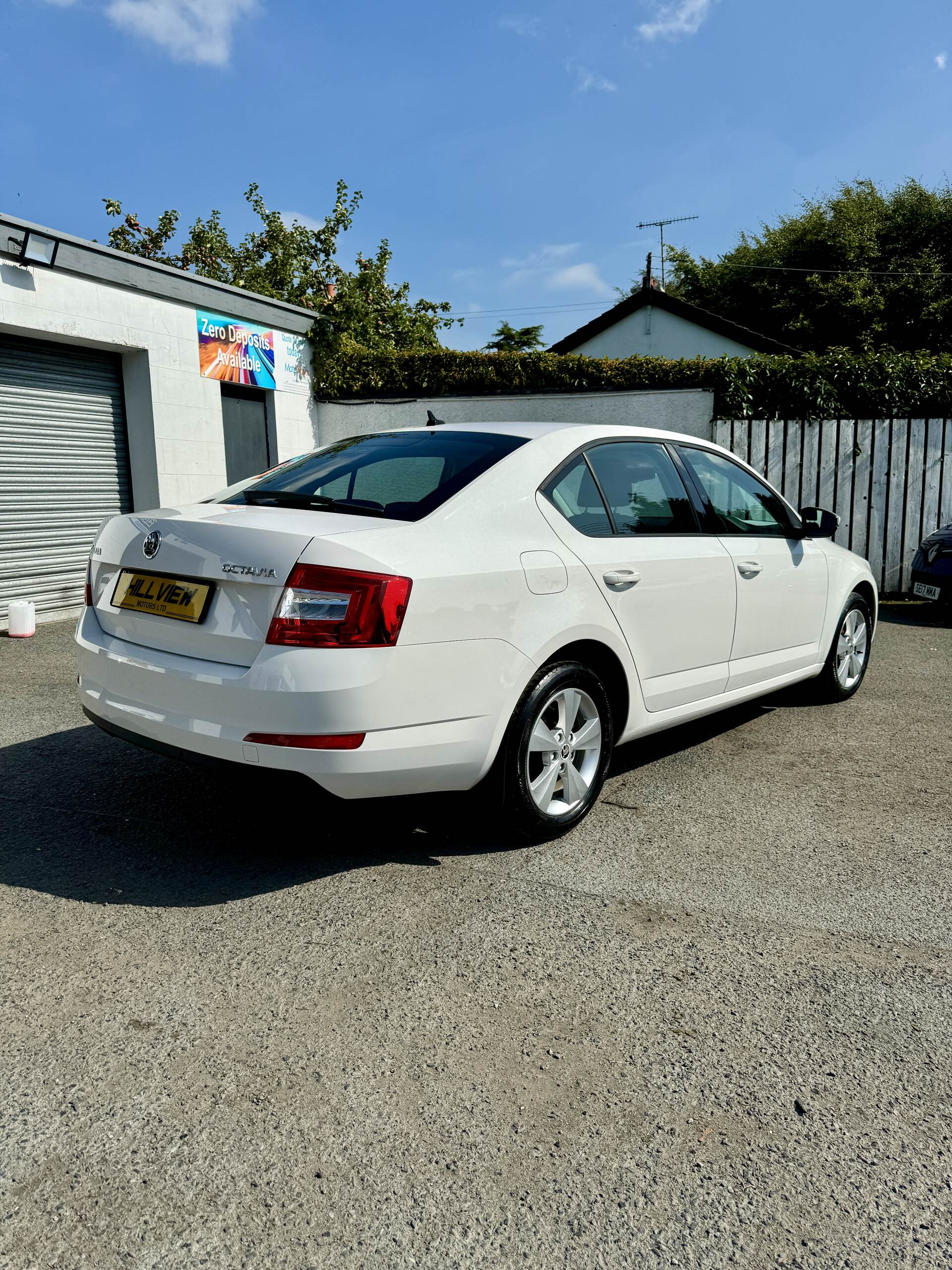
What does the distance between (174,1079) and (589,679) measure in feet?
6.69

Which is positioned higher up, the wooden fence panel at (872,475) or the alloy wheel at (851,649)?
the wooden fence panel at (872,475)

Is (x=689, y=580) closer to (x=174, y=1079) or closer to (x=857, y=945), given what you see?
(x=857, y=945)

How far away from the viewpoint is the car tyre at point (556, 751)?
342cm

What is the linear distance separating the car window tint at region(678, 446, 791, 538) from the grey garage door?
6712 mm

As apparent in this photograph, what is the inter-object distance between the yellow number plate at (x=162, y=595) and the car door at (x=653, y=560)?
1314 mm

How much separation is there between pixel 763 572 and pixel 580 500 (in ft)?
4.58

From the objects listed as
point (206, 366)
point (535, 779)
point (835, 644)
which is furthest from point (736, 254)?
point (535, 779)

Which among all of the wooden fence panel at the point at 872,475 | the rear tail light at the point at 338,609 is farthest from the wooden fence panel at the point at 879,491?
the rear tail light at the point at 338,609

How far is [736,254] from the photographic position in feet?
135

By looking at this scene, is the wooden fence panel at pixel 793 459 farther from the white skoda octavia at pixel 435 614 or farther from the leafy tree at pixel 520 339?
the leafy tree at pixel 520 339

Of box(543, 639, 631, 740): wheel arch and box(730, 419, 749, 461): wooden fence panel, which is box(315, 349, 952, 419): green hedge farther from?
Answer: box(543, 639, 631, 740): wheel arch

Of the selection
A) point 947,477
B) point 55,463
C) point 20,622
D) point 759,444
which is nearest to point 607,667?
point 20,622

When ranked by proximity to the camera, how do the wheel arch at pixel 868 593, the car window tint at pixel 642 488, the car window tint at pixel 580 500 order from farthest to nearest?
the wheel arch at pixel 868 593
the car window tint at pixel 642 488
the car window tint at pixel 580 500

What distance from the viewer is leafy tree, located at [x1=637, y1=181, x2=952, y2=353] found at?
34.2 meters
